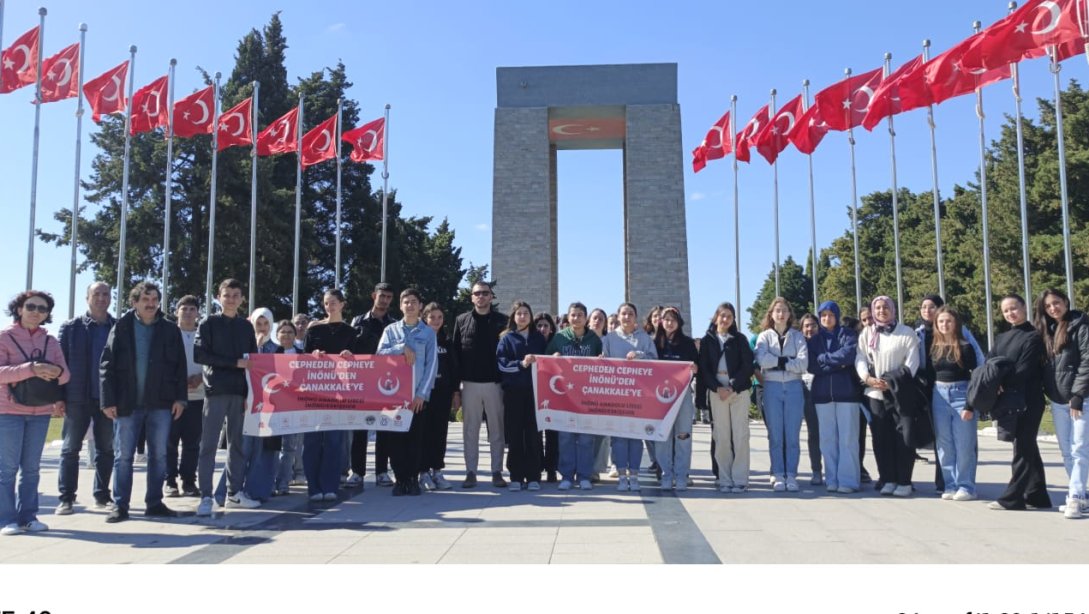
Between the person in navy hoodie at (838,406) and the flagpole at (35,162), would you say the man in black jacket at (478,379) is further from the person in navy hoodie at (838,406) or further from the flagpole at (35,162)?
the flagpole at (35,162)

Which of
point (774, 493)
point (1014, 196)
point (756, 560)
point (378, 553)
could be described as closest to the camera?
point (756, 560)

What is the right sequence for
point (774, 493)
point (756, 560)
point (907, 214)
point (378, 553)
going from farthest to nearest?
point (907, 214) < point (774, 493) < point (378, 553) < point (756, 560)

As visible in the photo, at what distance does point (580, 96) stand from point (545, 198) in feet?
13.1

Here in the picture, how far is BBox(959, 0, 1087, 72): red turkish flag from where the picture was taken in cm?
959

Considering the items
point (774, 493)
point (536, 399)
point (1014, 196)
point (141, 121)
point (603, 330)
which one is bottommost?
point (774, 493)

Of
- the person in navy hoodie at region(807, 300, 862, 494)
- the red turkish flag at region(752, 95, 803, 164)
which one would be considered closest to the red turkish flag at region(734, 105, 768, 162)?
the red turkish flag at region(752, 95, 803, 164)

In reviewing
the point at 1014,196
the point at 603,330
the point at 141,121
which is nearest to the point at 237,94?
the point at 141,121

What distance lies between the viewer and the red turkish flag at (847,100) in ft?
45.9

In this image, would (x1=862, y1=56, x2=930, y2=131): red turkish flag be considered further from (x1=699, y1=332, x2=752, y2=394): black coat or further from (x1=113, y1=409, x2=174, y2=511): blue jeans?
(x1=113, y1=409, x2=174, y2=511): blue jeans

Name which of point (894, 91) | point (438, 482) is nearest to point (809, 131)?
point (894, 91)

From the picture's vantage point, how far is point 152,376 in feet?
19.7

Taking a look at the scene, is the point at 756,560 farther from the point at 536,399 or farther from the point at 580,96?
the point at 580,96

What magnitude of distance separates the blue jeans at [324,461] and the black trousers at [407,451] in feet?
1.66

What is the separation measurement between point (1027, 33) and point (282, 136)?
1385 centimetres
